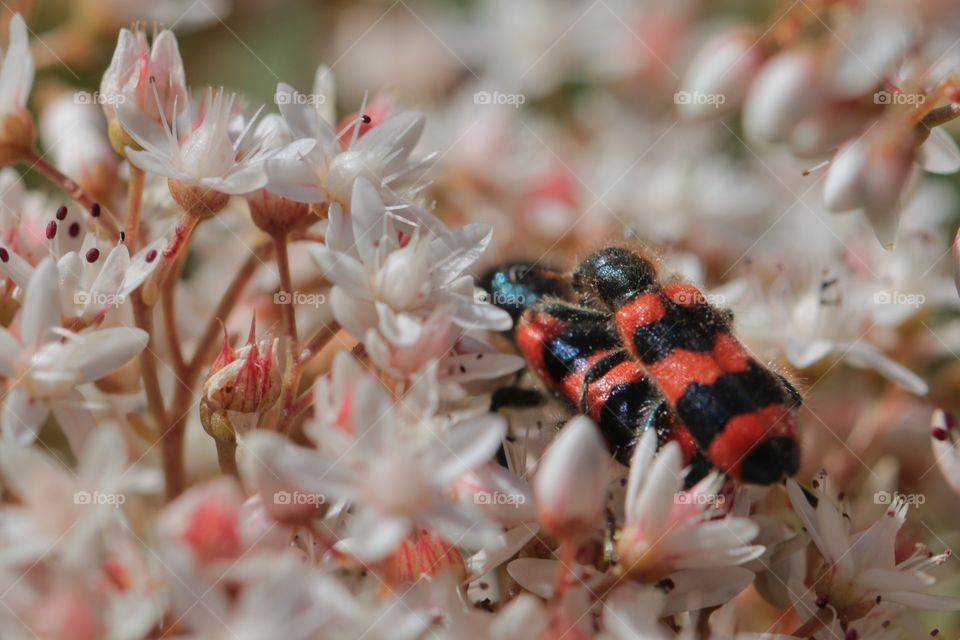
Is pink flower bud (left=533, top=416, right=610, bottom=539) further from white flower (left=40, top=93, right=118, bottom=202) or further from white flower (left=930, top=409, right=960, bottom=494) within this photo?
white flower (left=40, top=93, right=118, bottom=202)

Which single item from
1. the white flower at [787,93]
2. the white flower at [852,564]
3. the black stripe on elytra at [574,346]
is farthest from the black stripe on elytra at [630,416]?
the white flower at [787,93]

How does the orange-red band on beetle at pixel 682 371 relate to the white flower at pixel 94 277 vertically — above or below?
below

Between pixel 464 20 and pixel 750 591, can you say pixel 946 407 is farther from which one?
pixel 464 20

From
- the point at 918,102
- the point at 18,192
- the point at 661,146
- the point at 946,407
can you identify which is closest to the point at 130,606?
the point at 18,192

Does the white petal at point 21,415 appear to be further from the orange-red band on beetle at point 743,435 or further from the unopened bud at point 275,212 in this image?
the orange-red band on beetle at point 743,435

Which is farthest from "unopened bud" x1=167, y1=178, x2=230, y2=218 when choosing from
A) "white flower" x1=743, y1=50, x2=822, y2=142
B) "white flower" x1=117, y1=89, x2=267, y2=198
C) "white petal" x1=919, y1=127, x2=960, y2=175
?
"white petal" x1=919, y1=127, x2=960, y2=175
